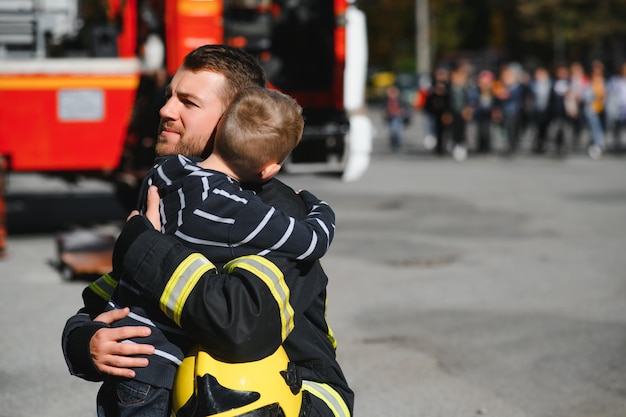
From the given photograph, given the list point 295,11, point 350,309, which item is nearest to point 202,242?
point 350,309

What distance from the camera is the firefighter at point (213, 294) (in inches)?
89.8

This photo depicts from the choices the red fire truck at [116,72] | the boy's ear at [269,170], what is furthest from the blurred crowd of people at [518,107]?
the boy's ear at [269,170]

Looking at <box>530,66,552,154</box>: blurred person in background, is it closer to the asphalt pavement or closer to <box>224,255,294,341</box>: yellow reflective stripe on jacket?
the asphalt pavement

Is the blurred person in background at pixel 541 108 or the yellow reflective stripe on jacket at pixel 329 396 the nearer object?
the yellow reflective stripe on jacket at pixel 329 396

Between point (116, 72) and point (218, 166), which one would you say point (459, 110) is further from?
point (218, 166)

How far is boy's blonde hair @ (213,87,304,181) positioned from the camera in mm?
2365

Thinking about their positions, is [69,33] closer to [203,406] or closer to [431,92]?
[203,406]

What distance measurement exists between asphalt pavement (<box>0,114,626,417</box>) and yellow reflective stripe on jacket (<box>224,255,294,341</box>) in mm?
2562

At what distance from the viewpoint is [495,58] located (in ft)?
208

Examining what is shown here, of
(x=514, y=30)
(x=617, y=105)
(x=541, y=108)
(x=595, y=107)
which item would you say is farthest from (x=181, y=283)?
(x=514, y=30)

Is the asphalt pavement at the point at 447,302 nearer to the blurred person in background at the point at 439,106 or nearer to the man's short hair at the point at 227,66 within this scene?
the man's short hair at the point at 227,66

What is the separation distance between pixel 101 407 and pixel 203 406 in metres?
0.43

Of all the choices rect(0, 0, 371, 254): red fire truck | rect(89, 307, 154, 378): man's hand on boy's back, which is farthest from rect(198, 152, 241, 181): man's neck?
rect(0, 0, 371, 254): red fire truck

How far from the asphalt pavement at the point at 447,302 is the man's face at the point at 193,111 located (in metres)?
2.56
